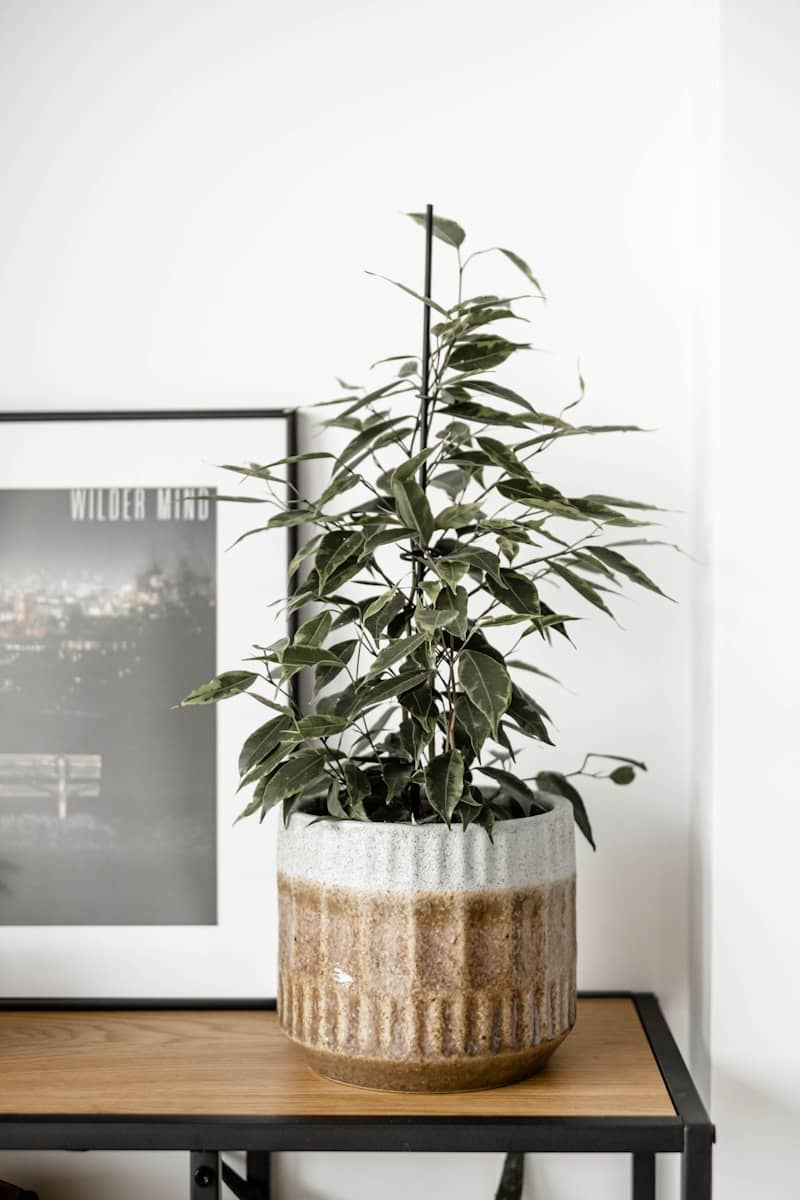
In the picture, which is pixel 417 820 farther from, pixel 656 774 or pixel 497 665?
pixel 656 774

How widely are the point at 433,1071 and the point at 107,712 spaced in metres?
0.61

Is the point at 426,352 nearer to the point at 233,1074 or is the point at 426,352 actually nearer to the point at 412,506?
the point at 412,506

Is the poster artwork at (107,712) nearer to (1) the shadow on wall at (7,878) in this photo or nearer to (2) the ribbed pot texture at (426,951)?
(1) the shadow on wall at (7,878)

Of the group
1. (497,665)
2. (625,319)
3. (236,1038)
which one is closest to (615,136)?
(625,319)

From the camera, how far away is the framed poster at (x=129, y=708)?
1.36m

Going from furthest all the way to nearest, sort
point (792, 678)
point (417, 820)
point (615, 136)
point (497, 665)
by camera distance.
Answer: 1. point (615, 136)
2. point (792, 678)
3. point (417, 820)
4. point (497, 665)

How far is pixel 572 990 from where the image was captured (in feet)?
3.62

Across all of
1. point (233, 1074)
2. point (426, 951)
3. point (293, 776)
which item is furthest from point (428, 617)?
point (233, 1074)

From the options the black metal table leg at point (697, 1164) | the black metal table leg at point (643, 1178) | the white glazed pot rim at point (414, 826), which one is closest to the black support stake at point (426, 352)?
the white glazed pot rim at point (414, 826)

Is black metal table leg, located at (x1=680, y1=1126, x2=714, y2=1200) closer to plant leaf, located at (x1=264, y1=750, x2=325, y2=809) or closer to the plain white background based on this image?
the plain white background

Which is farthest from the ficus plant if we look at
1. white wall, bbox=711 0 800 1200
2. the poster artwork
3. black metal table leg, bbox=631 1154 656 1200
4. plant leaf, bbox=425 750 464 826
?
black metal table leg, bbox=631 1154 656 1200

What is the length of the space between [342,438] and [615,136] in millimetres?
501

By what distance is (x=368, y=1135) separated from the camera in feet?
3.27

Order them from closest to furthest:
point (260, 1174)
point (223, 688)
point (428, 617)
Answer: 1. point (428, 617)
2. point (223, 688)
3. point (260, 1174)
